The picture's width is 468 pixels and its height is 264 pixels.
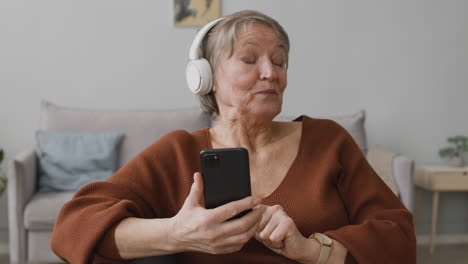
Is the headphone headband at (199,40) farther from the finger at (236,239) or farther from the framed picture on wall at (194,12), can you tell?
the framed picture on wall at (194,12)

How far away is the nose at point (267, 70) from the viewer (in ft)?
3.93

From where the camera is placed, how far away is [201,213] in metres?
0.92

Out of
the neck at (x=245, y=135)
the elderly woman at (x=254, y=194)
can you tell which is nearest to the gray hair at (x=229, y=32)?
the elderly woman at (x=254, y=194)

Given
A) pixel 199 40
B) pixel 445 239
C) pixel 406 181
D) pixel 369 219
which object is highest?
pixel 199 40

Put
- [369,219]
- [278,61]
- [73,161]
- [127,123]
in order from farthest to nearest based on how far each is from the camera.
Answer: [127,123] < [73,161] < [278,61] < [369,219]

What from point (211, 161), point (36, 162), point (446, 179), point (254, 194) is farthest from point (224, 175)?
point (446, 179)

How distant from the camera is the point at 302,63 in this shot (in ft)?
11.9

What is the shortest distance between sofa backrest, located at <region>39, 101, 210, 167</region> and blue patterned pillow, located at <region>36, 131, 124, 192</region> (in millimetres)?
103

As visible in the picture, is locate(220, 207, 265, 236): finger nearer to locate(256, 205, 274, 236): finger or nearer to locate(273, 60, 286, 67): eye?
locate(256, 205, 274, 236): finger

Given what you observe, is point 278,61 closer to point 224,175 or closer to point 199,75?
point 199,75

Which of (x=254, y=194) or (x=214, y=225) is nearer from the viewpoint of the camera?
(x=214, y=225)

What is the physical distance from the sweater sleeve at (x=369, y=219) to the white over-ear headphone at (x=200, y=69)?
35 centimetres

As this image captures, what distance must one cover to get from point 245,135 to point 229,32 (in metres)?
0.26

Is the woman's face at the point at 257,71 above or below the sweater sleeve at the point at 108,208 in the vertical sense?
above
